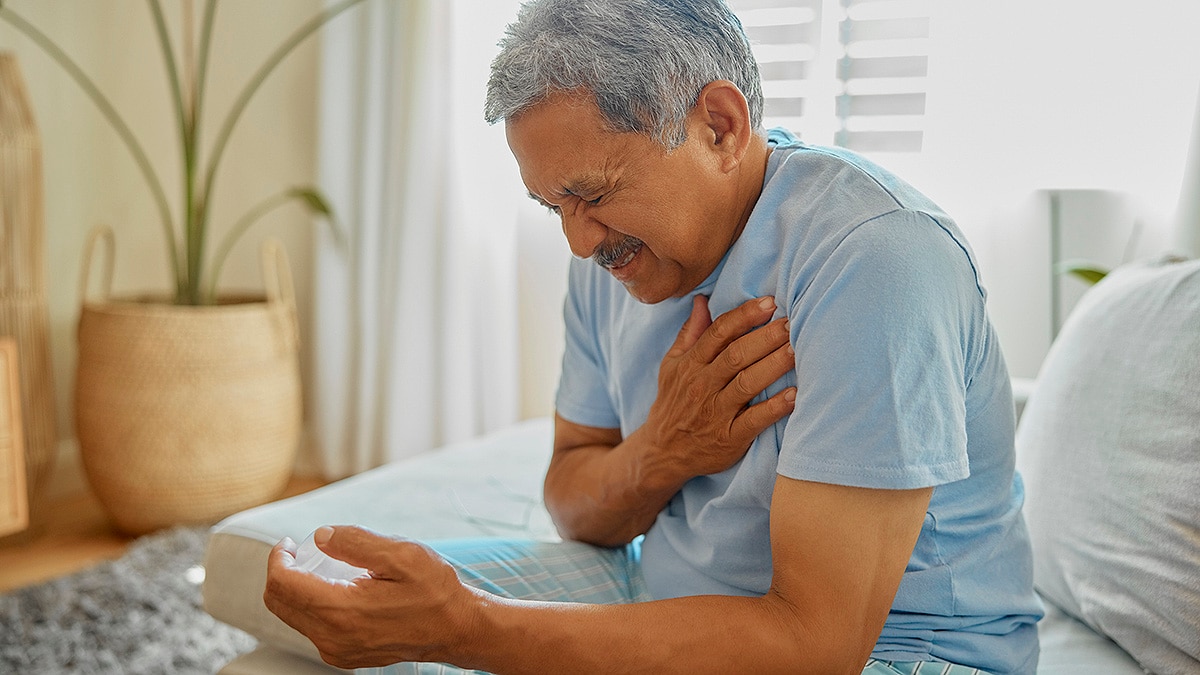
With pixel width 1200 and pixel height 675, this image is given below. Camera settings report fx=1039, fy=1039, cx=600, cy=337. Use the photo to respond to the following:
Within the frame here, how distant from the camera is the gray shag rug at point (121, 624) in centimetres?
189

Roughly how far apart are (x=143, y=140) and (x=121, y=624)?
1767mm

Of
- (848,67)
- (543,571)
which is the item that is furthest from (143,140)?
(543,571)

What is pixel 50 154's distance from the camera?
2992mm

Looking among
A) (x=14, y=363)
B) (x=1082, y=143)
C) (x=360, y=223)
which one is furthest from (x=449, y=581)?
(x=360, y=223)

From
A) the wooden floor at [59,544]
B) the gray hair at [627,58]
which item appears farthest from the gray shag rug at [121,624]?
the gray hair at [627,58]

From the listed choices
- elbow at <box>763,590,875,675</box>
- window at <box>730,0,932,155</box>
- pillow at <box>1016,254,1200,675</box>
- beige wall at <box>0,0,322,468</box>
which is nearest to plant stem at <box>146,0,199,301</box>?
beige wall at <box>0,0,322,468</box>

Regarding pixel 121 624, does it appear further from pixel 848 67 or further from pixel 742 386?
pixel 848 67

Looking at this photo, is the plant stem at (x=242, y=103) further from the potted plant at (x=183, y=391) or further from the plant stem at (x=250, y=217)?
the plant stem at (x=250, y=217)

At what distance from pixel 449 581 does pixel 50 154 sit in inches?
106

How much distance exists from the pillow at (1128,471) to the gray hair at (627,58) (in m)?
0.57

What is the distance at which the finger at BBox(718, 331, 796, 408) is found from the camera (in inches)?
35.5

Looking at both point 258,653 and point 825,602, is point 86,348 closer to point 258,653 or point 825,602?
point 258,653

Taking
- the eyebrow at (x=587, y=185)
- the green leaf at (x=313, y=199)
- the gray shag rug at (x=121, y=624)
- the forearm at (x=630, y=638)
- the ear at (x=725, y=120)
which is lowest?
the gray shag rug at (x=121, y=624)

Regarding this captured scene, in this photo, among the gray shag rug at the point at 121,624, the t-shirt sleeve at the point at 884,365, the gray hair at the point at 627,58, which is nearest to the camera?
the t-shirt sleeve at the point at 884,365
